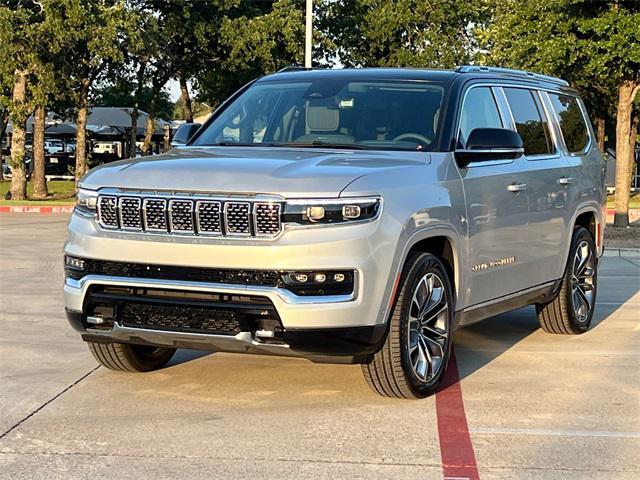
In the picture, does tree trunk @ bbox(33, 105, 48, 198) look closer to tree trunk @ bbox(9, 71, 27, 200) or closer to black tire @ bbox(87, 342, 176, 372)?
tree trunk @ bbox(9, 71, 27, 200)

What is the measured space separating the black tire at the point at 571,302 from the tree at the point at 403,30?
114ft

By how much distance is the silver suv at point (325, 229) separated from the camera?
17.5 ft

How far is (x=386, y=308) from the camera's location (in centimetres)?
555

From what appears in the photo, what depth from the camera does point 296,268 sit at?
17.3 ft

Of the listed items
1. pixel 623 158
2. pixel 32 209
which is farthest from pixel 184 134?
pixel 32 209

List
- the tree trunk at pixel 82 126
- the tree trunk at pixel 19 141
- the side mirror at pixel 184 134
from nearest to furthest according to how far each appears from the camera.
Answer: the side mirror at pixel 184 134 < the tree trunk at pixel 19 141 < the tree trunk at pixel 82 126

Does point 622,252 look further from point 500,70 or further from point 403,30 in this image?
point 403,30

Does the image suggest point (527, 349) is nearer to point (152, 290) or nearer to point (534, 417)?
point (534, 417)

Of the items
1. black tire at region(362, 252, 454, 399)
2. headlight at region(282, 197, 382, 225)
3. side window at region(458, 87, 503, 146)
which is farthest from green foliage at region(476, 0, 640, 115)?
headlight at region(282, 197, 382, 225)

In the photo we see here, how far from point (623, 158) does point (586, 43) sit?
3021 millimetres

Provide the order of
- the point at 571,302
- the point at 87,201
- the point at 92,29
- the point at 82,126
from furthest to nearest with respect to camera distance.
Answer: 1. the point at 82,126
2. the point at 92,29
3. the point at 571,302
4. the point at 87,201

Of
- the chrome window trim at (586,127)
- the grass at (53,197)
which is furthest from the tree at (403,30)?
the chrome window trim at (586,127)

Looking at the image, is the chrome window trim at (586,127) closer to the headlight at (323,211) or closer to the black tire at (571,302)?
the black tire at (571,302)

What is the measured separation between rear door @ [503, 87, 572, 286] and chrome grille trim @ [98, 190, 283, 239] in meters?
2.51
